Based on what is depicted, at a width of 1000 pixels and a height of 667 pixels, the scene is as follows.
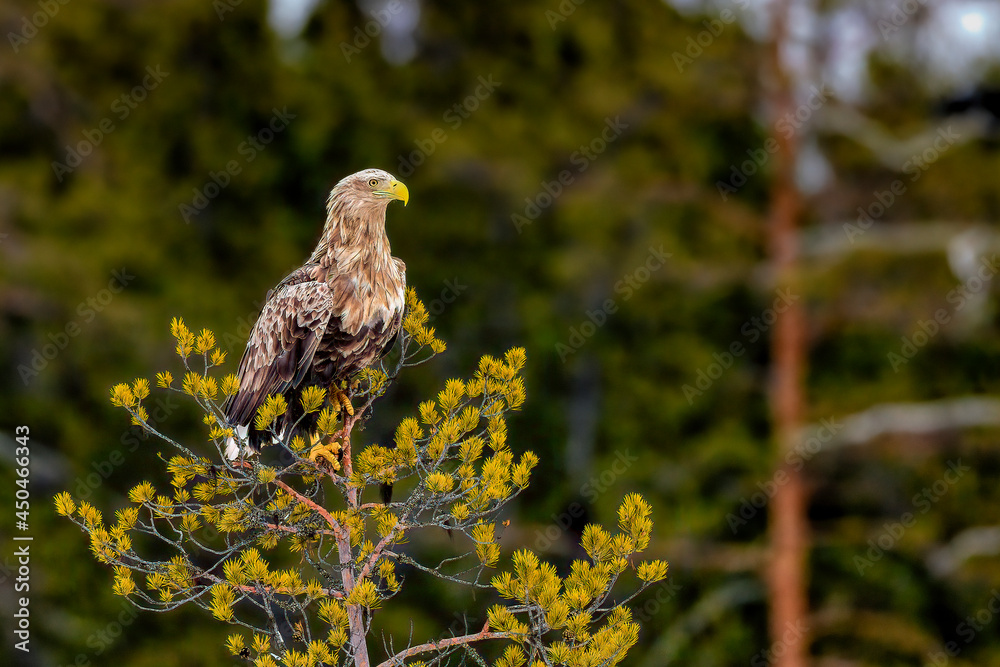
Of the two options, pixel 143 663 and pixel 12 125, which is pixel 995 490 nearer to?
pixel 143 663

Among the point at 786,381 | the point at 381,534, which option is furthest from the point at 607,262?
the point at 381,534

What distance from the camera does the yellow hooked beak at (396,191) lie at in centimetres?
546

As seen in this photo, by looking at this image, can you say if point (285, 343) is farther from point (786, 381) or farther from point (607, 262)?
point (607, 262)

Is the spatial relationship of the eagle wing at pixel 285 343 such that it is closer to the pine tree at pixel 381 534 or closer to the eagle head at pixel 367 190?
the eagle head at pixel 367 190

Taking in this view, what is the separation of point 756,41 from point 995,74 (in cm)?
282

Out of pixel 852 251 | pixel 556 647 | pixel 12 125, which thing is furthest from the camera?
pixel 12 125

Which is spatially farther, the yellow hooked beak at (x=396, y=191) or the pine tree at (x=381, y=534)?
the yellow hooked beak at (x=396, y=191)

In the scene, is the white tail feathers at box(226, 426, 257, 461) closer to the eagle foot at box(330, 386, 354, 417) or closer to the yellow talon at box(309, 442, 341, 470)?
the yellow talon at box(309, 442, 341, 470)

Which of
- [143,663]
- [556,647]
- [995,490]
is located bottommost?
[556,647]

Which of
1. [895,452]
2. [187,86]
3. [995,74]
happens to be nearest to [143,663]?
[187,86]

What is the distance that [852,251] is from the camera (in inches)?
460

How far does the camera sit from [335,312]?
216 inches

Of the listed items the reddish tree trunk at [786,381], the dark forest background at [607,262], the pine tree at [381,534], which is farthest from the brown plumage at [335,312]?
the reddish tree trunk at [786,381]

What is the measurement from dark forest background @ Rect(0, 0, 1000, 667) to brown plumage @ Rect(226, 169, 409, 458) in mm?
6658
